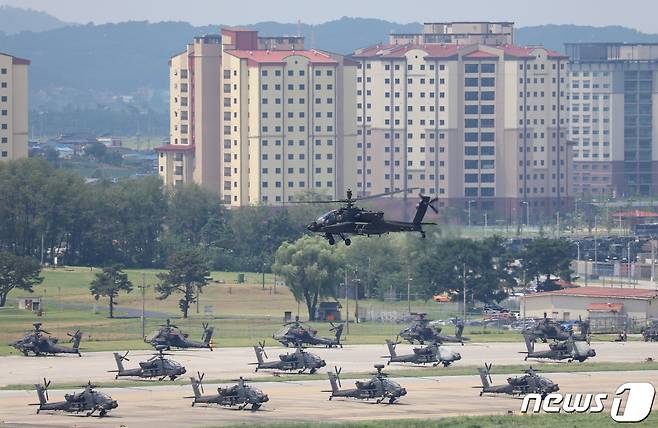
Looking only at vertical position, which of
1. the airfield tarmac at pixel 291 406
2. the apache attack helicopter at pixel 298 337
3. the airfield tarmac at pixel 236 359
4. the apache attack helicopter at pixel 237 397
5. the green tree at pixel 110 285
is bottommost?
the airfield tarmac at pixel 291 406

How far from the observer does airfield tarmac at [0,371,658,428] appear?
9619 centimetres

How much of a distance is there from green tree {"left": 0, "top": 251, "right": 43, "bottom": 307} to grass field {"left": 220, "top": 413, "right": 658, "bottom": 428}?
78511mm

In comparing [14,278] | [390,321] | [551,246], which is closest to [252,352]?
[390,321]

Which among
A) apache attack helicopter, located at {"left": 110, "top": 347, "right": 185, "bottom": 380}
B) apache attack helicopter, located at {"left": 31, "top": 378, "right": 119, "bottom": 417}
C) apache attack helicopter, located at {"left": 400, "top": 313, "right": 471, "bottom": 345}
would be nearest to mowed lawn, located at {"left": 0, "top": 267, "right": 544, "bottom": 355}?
apache attack helicopter, located at {"left": 400, "top": 313, "right": 471, "bottom": 345}

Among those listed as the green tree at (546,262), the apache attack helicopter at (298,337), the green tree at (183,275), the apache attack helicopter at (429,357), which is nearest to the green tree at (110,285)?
the green tree at (183,275)

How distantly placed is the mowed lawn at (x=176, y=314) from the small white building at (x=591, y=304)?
8.72 meters

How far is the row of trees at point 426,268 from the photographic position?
581 feet

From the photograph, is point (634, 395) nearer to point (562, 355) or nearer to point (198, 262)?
point (562, 355)

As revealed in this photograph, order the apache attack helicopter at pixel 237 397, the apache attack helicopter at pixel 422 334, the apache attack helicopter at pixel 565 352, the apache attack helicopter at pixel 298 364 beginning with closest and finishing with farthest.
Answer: the apache attack helicopter at pixel 237 397, the apache attack helicopter at pixel 298 364, the apache attack helicopter at pixel 565 352, the apache attack helicopter at pixel 422 334

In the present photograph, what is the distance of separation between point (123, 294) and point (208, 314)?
14.5 m

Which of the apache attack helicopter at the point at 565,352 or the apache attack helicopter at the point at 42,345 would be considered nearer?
the apache attack helicopter at the point at 565,352

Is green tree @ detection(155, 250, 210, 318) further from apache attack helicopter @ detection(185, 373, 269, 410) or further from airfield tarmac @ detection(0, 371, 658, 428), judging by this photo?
apache attack helicopter @ detection(185, 373, 269, 410)

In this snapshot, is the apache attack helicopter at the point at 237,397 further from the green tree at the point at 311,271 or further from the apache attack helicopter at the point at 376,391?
the green tree at the point at 311,271

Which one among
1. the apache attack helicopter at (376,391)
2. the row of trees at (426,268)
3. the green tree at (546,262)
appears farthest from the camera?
the green tree at (546,262)
